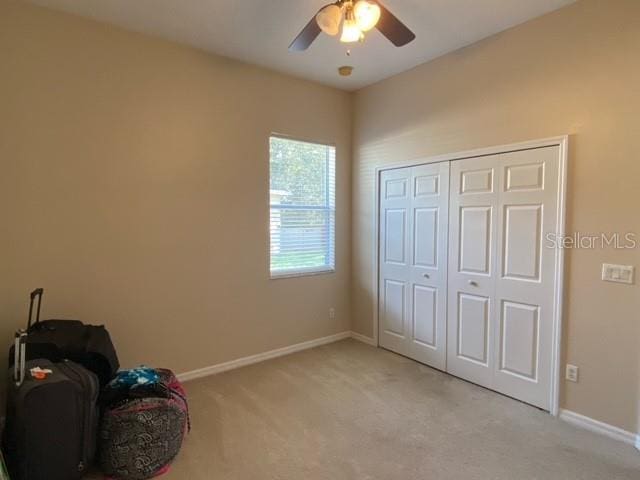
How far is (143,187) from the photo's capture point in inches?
120

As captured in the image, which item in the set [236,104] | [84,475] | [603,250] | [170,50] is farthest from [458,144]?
[84,475]

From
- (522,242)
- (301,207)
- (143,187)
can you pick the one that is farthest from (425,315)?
(143,187)

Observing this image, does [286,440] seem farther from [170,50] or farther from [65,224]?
[170,50]

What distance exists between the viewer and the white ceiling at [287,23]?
2.59 meters

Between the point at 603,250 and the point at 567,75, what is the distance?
124 centimetres

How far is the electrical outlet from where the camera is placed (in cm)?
263

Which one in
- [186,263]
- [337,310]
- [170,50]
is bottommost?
[337,310]

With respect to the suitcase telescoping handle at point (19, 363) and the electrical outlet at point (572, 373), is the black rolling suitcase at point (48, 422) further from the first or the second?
the electrical outlet at point (572, 373)

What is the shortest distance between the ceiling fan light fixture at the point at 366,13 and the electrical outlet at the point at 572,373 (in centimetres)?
263

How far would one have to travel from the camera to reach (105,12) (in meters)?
2.70

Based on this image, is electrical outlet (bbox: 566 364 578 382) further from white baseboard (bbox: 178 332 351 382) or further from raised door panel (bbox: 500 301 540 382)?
white baseboard (bbox: 178 332 351 382)

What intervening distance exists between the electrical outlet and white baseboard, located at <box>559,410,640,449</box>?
235 mm

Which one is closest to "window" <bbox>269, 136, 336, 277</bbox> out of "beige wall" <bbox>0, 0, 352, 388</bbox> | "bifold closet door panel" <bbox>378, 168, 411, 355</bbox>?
"beige wall" <bbox>0, 0, 352, 388</bbox>

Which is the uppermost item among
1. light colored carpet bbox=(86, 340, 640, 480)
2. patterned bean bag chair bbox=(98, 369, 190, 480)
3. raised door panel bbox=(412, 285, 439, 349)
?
raised door panel bbox=(412, 285, 439, 349)
